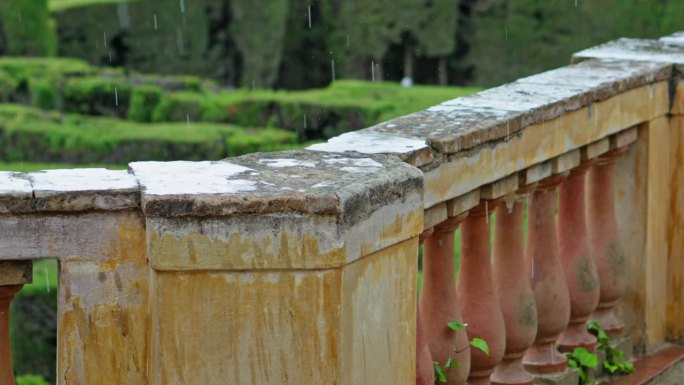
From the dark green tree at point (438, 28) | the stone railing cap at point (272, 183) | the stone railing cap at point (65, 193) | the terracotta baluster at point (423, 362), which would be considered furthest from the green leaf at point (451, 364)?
the dark green tree at point (438, 28)

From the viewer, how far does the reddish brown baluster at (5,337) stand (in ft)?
8.54

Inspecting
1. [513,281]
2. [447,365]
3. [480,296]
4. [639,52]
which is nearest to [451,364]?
[447,365]

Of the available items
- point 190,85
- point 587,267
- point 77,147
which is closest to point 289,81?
point 190,85

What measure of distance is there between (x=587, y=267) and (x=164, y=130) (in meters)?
20.2

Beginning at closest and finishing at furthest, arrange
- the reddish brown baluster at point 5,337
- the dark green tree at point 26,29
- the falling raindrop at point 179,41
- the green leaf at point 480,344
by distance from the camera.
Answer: the reddish brown baluster at point 5,337 → the green leaf at point 480,344 → the dark green tree at point 26,29 → the falling raindrop at point 179,41

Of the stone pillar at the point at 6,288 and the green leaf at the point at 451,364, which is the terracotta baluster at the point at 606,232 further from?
the stone pillar at the point at 6,288

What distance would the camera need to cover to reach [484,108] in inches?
141

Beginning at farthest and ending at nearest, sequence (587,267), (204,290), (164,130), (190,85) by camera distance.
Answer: (190,85)
(164,130)
(587,267)
(204,290)

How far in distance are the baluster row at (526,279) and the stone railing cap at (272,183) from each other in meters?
0.44

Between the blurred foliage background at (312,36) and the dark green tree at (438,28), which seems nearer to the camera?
the blurred foliage background at (312,36)

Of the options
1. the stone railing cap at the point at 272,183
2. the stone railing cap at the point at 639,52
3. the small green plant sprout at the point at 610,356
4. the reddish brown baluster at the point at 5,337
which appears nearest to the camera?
the stone railing cap at the point at 272,183

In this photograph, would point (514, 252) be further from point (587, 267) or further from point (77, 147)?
point (77, 147)

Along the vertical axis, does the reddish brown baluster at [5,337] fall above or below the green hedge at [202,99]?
above

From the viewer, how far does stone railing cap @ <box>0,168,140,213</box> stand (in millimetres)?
2527
